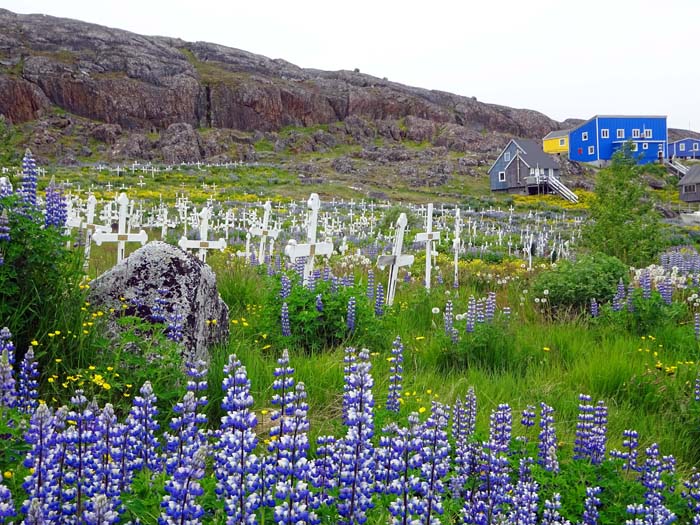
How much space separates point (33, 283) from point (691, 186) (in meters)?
63.6

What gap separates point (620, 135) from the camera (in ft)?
224

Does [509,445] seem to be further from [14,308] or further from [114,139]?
[114,139]

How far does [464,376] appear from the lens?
5176 mm

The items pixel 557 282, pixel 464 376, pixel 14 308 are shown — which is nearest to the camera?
pixel 14 308

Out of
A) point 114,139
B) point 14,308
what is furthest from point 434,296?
point 114,139

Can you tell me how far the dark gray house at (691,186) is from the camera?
184ft

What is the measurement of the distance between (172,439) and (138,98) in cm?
9874

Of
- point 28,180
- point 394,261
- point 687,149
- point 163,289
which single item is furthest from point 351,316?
point 687,149

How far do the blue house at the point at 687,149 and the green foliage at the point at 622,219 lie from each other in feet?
240

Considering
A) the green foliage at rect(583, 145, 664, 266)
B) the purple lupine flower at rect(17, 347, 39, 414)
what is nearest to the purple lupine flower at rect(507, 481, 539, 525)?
the purple lupine flower at rect(17, 347, 39, 414)

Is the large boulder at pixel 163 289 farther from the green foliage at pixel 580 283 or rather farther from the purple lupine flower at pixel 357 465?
the green foliage at pixel 580 283

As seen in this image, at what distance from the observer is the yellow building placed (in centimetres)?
7362

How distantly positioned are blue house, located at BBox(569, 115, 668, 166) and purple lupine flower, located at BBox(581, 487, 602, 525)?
70809 mm

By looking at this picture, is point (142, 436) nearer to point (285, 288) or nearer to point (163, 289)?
point (163, 289)
